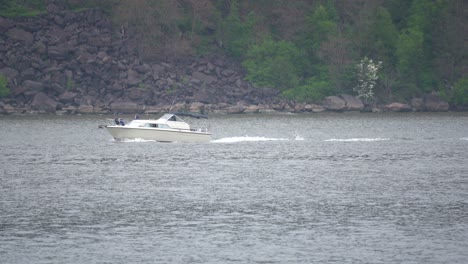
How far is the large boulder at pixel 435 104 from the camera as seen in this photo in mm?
141375

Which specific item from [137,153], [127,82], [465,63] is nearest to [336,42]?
[465,63]

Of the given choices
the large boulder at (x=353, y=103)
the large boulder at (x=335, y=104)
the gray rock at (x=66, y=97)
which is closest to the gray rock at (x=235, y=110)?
the large boulder at (x=335, y=104)

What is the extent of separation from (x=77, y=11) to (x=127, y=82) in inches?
622

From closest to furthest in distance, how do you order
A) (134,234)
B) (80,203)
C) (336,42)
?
(134,234)
(80,203)
(336,42)

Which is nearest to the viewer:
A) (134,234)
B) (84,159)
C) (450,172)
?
(134,234)

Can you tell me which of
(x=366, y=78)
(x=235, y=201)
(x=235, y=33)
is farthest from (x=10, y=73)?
(x=235, y=201)

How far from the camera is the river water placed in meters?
33.9

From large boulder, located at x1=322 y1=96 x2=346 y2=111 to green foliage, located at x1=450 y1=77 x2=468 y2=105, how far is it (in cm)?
1765

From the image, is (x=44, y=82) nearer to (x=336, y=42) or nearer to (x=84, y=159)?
(x=336, y=42)

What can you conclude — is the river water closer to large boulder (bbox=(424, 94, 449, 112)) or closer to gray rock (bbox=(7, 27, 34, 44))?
gray rock (bbox=(7, 27, 34, 44))

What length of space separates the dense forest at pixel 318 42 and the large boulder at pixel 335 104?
338 cm

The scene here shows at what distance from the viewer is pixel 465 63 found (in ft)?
486

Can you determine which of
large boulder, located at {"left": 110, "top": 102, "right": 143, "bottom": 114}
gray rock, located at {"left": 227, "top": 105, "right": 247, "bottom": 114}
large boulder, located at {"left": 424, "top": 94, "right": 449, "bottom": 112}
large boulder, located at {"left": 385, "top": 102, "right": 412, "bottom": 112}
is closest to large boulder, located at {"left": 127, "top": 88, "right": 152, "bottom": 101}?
large boulder, located at {"left": 110, "top": 102, "right": 143, "bottom": 114}

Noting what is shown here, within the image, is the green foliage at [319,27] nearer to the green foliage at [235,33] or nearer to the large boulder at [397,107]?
the green foliage at [235,33]
